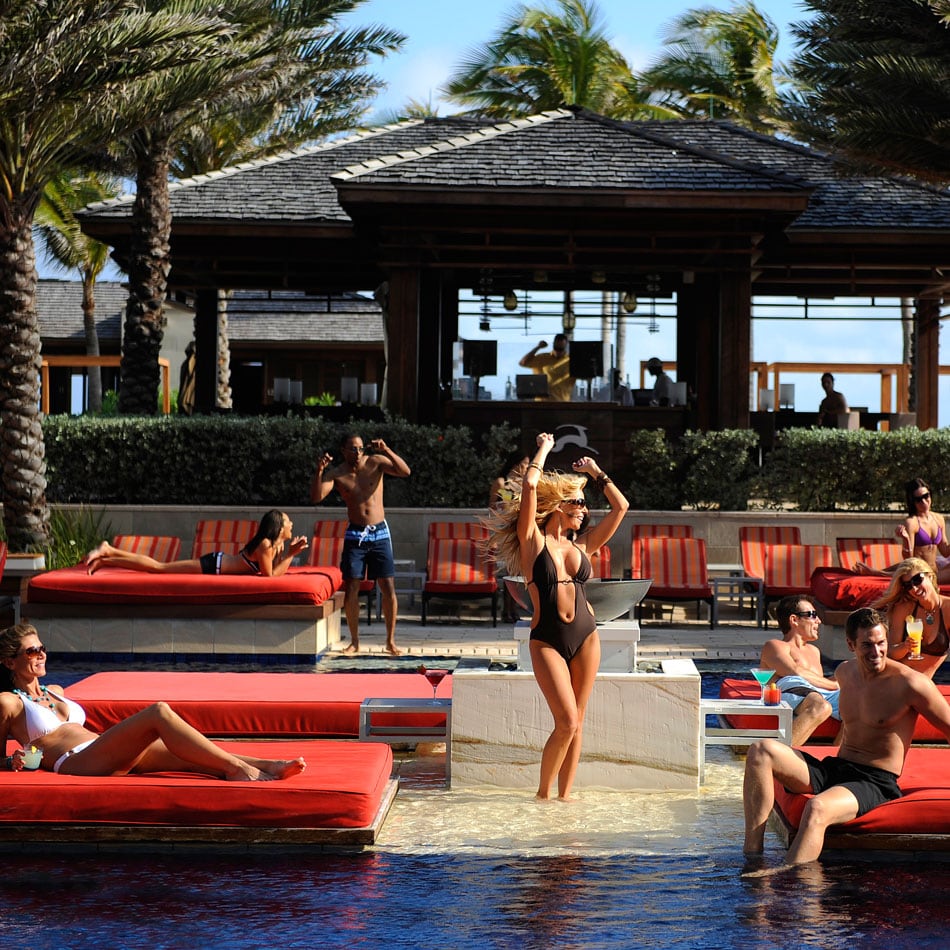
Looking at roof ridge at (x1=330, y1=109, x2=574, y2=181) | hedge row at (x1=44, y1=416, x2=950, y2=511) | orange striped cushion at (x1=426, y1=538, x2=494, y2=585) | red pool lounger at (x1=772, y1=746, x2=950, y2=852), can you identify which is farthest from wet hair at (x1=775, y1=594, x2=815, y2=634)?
roof ridge at (x1=330, y1=109, x2=574, y2=181)

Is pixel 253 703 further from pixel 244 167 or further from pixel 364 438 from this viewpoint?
pixel 244 167

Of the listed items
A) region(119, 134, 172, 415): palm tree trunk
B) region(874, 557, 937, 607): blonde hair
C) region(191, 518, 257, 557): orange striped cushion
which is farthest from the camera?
region(119, 134, 172, 415): palm tree trunk

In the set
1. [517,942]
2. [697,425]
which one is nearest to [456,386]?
[697,425]

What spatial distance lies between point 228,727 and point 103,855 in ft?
7.44

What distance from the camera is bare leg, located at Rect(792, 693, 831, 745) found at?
8.73 metres

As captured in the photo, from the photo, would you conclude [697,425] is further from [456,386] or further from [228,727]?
[228,727]

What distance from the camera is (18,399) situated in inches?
653

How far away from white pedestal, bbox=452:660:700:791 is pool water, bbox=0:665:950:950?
0.76m

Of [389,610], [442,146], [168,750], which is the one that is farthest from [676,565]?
[168,750]

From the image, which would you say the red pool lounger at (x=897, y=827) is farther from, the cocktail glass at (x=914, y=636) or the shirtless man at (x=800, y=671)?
the shirtless man at (x=800, y=671)

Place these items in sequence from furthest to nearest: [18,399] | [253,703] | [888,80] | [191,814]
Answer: [888,80] < [18,399] < [253,703] < [191,814]

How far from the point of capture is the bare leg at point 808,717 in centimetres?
873

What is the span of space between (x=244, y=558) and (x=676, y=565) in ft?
15.2

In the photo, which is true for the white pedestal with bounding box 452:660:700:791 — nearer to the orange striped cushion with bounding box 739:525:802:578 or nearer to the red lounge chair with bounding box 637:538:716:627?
the red lounge chair with bounding box 637:538:716:627
